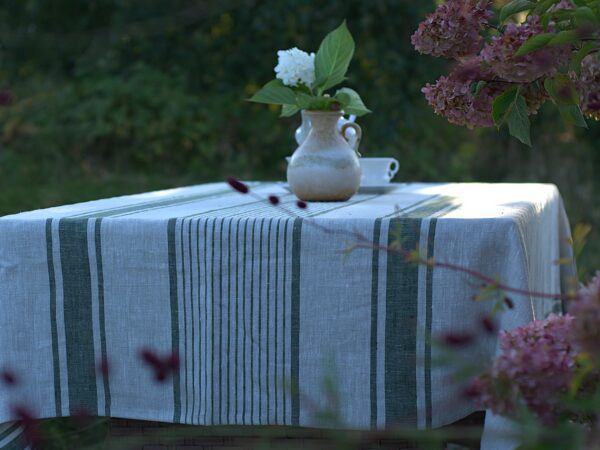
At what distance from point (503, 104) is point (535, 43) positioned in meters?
0.24

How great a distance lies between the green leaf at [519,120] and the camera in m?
1.72

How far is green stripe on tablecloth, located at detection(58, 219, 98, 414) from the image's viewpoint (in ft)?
6.52

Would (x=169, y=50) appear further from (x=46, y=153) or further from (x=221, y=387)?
(x=221, y=387)

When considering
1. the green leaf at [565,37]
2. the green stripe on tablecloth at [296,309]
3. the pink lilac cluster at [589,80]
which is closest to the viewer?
the green leaf at [565,37]

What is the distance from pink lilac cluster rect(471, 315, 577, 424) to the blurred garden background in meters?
5.97

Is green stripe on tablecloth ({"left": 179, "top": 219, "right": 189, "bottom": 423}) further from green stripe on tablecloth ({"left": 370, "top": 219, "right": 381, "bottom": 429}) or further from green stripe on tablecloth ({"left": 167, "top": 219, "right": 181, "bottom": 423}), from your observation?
green stripe on tablecloth ({"left": 370, "top": 219, "right": 381, "bottom": 429})

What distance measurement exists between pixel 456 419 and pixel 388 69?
5931 mm

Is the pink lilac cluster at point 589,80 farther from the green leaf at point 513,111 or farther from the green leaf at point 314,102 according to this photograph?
the green leaf at point 314,102

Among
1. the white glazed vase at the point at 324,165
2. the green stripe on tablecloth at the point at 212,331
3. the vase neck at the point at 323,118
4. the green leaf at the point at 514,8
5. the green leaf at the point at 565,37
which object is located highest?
the green leaf at the point at 514,8

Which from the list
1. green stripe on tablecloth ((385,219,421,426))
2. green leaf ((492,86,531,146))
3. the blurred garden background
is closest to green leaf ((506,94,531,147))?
green leaf ((492,86,531,146))

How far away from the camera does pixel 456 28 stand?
5.85 feet

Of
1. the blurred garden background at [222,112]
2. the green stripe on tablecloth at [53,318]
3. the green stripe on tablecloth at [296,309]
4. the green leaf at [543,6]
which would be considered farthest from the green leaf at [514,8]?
the blurred garden background at [222,112]

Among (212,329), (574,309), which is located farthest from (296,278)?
(574,309)

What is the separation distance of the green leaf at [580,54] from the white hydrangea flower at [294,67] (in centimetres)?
85
